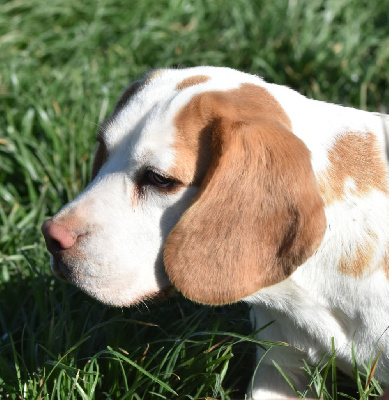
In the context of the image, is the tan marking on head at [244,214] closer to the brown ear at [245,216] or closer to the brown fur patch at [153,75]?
the brown ear at [245,216]

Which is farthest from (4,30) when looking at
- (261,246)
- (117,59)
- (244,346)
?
(261,246)

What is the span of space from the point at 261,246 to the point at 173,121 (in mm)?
592

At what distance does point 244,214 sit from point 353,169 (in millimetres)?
511

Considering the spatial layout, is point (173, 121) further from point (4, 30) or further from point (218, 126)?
point (4, 30)

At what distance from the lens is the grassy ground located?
3.55 meters

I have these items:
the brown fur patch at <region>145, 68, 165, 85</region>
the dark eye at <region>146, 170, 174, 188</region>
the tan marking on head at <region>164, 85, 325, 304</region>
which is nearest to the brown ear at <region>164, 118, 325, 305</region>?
the tan marking on head at <region>164, 85, 325, 304</region>

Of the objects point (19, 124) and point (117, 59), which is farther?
point (117, 59)

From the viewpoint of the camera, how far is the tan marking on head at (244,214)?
2.87 m

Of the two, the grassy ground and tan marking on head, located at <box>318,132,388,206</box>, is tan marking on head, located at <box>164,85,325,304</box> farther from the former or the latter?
the grassy ground

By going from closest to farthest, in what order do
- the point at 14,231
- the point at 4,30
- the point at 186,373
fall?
the point at 186,373 < the point at 14,231 < the point at 4,30

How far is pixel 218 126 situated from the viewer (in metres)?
3.00

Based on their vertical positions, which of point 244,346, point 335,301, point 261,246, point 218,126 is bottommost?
point 244,346

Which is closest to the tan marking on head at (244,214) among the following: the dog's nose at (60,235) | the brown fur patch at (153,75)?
the dog's nose at (60,235)

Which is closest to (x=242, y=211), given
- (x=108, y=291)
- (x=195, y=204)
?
(x=195, y=204)
